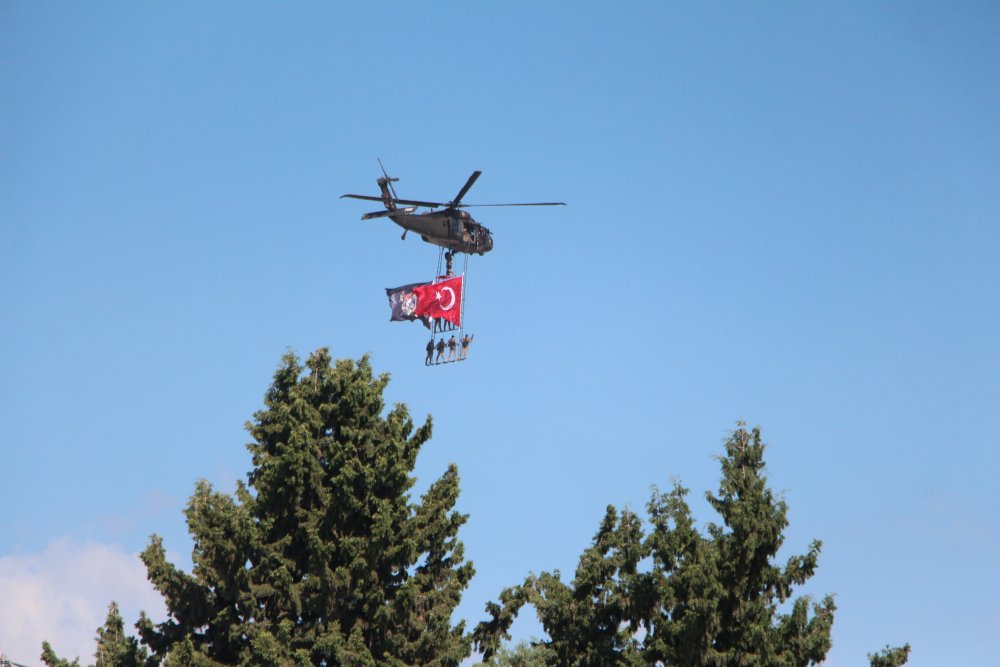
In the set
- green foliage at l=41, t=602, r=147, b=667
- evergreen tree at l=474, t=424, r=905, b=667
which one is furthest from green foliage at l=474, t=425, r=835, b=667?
green foliage at l=41, t=602, r=147, b=667

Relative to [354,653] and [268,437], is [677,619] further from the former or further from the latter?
[268,437]

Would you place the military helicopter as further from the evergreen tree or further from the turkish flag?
the evergreen tree

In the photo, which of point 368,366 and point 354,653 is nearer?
point 354,653

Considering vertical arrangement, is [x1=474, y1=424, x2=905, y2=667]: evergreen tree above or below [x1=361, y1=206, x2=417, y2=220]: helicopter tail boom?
below

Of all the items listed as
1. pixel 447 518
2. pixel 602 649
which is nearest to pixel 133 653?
pixel 447 518

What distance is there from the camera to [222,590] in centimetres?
4962

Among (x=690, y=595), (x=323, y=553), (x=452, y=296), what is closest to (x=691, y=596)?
(x=690, y=595)

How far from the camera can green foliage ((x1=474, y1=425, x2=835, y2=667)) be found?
48125 mm

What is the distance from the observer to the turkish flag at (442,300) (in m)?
68.5

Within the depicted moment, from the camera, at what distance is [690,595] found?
159 feet

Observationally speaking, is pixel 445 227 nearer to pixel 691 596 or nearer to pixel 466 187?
pixel 466 187

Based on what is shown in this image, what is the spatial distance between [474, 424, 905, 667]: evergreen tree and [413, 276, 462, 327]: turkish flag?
1893 centimetres

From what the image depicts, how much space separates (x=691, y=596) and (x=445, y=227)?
86.3 feet

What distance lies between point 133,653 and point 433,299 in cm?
2439
